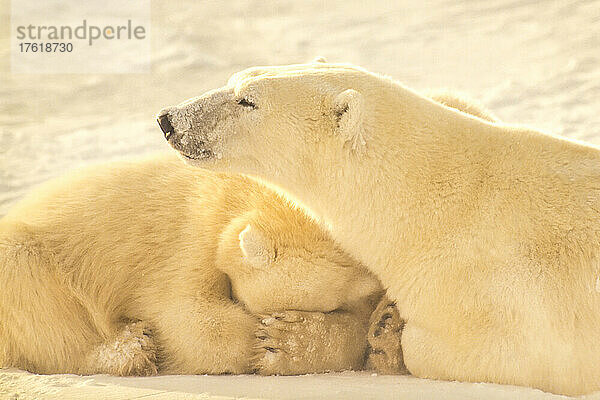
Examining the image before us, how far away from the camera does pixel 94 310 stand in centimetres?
285

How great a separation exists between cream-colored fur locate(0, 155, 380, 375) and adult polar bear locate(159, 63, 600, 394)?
174 millimetres

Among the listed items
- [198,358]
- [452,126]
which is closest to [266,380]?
[198,358]

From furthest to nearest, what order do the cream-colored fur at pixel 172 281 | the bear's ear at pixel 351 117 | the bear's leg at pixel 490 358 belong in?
1. the cream-colored fur at pixel 172 281
2. the bear's ear at pixel 351 117
3. the bear's leg at pixel 490 358

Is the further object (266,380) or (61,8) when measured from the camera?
(61,8)

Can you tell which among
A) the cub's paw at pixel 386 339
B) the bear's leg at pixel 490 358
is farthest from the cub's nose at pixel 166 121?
the bear's leg at pixel 490 358

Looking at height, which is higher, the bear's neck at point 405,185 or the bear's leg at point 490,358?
the bear's neck at point 405,185

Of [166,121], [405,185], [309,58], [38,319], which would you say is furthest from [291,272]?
[309,58]

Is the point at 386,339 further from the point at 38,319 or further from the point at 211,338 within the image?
the point at 38,319

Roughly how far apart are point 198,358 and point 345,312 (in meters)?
0.49

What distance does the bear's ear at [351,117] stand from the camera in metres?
2.38

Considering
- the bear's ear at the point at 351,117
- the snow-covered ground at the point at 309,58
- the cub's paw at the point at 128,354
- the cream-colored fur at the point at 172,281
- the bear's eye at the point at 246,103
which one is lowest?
the cub's paw at the point at 128,354

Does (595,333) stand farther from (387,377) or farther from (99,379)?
(99,379)

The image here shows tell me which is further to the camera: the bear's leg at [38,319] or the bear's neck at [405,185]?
the bear's leg at [38,319]

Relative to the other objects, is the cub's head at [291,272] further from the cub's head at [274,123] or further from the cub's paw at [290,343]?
the cub's head at [274,123]
